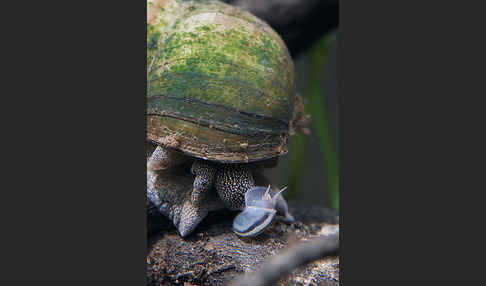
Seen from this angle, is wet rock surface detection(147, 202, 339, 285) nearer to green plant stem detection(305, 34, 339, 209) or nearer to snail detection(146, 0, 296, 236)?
snail detection(146, 0, 296, 236)

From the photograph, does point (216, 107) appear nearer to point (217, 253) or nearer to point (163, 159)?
point (163, 159)

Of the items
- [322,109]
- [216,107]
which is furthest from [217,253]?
[322,109]

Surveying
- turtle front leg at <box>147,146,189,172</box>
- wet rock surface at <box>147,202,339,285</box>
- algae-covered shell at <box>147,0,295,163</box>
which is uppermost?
algae-covered shell at <box>147,0,295,163</box>

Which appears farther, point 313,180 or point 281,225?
point 313,180

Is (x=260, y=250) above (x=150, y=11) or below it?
below

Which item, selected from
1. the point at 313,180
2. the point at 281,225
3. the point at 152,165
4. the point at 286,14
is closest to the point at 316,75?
the point at 286,14

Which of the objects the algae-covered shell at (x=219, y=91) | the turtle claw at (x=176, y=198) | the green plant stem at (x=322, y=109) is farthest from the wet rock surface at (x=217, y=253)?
A: the green plant stem at (x=322, y=109)

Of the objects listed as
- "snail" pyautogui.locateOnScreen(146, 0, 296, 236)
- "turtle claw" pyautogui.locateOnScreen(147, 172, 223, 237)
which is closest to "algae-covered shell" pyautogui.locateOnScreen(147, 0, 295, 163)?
"snail" pyautogui.locateOnScreen(146, 0, 296, 236)

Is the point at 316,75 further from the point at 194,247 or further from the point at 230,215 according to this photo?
the point at 194,247
